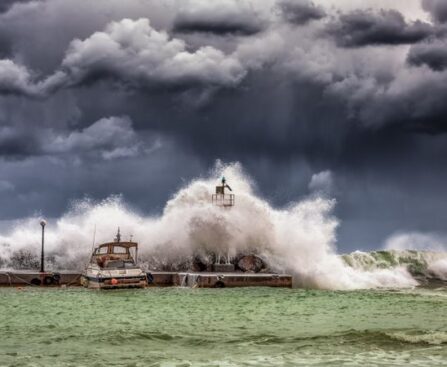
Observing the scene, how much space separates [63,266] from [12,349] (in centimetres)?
3773

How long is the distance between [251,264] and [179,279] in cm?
710

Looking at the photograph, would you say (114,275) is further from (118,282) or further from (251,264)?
(251,264)

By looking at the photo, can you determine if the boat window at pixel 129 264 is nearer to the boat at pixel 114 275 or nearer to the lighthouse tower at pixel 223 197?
the boat at pixel 114 275

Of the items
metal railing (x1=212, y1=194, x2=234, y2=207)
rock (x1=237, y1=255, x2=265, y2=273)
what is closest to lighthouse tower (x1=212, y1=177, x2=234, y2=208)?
metal railing (x1=212, y1=194, x2=234, y2=207)

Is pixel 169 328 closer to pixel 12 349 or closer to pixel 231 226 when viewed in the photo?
pixel 12 349

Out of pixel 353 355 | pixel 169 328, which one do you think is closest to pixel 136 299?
pixel 169 328

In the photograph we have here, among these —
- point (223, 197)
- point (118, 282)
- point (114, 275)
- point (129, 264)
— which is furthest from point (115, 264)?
point (223, 197)

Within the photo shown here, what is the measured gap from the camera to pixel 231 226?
181ft

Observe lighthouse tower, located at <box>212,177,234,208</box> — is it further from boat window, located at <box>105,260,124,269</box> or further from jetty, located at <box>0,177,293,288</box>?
boat window, located at <box>105,260,124,269</box>

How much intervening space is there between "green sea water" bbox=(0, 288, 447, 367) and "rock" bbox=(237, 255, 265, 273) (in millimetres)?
14278

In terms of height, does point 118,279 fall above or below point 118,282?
above

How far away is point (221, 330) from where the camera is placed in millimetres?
22359

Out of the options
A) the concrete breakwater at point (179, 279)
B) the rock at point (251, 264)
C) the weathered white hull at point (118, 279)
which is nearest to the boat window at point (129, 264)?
the weathered white hull at point (118, 279)

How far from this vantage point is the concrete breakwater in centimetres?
4338
